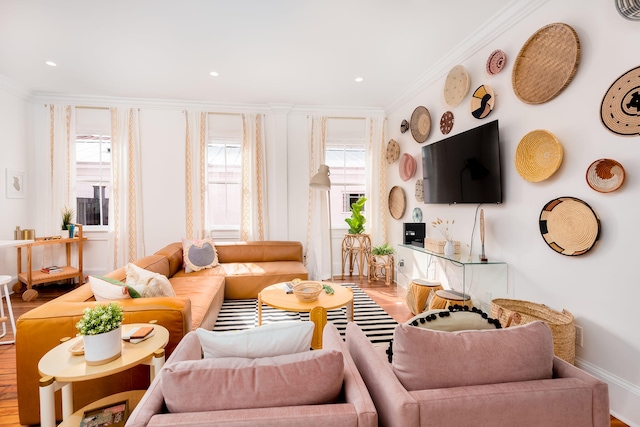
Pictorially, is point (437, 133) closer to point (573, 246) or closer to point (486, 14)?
point (486, 14)

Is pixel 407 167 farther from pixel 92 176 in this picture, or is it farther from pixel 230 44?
pixel 92 176

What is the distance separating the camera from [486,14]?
2.67 meters

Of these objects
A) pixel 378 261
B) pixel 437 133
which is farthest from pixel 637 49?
pixel 378 261

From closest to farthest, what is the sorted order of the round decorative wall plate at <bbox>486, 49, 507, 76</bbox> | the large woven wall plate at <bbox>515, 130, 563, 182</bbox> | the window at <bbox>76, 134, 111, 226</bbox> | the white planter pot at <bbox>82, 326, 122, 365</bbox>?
the white planter pot at <bbox>82, 326, 122, 365</bbox>
the large woven wall plate at <bbox>515, 130, 563, 182</bbox>
the round decorative wall plate at <bbox>486, 49, 507, 76</bbox>
the window at <bbox>76, 134, 111, 226</bbox>

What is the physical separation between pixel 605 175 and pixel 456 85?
1.85 meters

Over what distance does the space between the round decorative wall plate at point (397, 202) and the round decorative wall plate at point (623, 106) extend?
2824mm

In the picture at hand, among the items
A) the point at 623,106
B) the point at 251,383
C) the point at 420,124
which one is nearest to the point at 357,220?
the point at 420,124

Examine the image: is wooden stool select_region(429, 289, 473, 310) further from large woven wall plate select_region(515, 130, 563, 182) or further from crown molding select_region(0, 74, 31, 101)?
crown molding select_region(0, 74, 31, 101)

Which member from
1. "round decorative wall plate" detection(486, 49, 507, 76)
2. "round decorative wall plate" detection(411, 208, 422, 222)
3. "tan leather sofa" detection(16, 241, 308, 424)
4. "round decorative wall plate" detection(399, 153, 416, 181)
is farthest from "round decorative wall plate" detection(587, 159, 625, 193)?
"tan leather sofa" detection(16, 241, 308, 424)

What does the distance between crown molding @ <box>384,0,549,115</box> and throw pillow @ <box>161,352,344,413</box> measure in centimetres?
298

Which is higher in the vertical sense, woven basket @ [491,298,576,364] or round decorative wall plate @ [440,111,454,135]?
round decorative wall plate @ [440,111,454,135]

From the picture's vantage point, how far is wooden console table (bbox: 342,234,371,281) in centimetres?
498

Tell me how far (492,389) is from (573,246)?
157 centimetres

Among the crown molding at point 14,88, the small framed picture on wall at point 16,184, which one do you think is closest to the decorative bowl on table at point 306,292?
the small framed picture on wall at point 16,184
